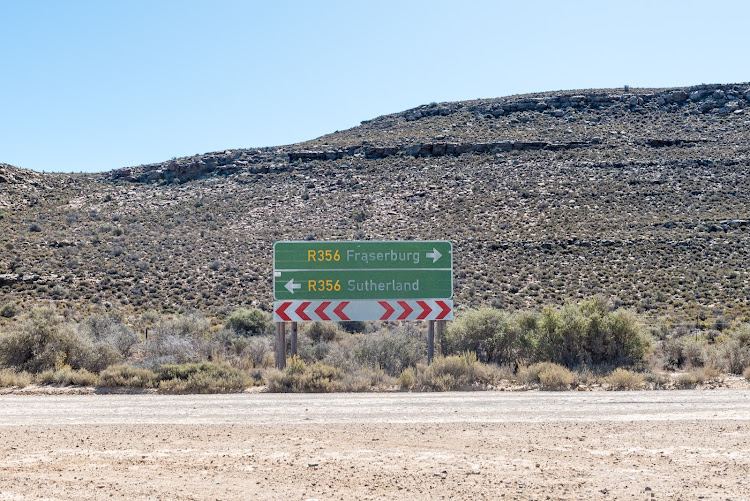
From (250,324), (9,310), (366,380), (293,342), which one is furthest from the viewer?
(9,310)

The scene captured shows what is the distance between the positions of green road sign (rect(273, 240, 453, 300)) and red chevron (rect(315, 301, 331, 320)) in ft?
0.50

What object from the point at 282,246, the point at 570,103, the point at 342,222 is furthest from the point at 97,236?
the point at 570,103

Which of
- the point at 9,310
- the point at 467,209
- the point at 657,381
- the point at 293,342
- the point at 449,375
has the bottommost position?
the point at 657,381

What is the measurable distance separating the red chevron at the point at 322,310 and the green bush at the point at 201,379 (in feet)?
8.16

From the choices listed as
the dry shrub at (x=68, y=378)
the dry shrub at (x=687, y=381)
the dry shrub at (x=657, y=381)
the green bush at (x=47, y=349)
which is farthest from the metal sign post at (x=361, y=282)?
the dry shrub at (x=687, y=381)

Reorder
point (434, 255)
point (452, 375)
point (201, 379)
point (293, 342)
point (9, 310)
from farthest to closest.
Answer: point (9, 310), point (434, 255), point (293, 342), point (452, 375), point (201, 379)

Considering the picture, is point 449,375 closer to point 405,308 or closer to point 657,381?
point 405,308

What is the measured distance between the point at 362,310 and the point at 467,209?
35.4 meters

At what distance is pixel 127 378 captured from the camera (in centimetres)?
1375

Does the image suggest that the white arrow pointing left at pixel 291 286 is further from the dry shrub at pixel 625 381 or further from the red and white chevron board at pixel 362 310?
the dry shrub at pixel 625 381

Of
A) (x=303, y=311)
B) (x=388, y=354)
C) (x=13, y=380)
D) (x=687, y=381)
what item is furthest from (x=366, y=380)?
(x=13, y=380)

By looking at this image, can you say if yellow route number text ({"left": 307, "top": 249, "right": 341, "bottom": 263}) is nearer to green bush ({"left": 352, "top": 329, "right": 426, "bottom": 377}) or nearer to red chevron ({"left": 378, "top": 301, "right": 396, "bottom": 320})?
red chevron ({"left": 378, "top": 301, "right": 396, "bottom": 320})

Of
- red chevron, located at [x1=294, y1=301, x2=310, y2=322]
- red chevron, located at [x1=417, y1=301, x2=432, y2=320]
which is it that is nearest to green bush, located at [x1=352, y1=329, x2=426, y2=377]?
red chevron, located at [x1=417, y1=301, x2=432, y2=320]

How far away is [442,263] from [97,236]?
3859 cm
